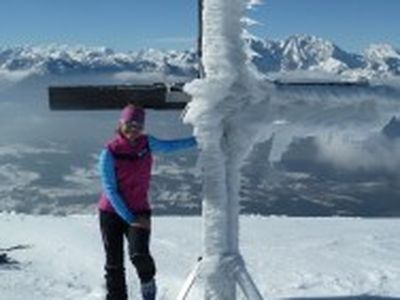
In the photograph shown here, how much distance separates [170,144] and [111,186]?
0.68m

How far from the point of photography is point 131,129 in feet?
24.6

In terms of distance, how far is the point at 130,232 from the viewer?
7.54 metres

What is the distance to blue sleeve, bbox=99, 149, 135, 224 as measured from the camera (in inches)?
293

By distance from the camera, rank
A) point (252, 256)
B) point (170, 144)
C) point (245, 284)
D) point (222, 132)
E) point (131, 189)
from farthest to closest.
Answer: point (252, 256), point (170, 144), point (131, 189), point (245, 284), point (222, 132)

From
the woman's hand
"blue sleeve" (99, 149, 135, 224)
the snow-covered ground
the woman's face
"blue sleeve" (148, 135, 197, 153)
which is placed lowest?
the snow-covered ground

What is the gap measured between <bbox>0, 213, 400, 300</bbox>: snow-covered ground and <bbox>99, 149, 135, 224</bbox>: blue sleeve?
1.13m

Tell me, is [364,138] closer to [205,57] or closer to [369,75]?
[369,75]

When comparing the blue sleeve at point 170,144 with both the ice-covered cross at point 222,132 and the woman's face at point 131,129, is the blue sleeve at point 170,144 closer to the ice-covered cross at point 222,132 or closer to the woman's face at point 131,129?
the woman's face at point 131,129

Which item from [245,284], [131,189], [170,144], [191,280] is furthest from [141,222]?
[245,284]

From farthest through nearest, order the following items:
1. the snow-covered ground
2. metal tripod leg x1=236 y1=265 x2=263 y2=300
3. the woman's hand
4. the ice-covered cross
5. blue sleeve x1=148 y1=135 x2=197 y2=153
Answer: the snow-covered ground → blue sleeve x1=148 y1=135 x2=197 y2=153 → the woman's hand → metal tripod leg x1=236 y1=265 x2=263 y2=300 → the ice-covered cross

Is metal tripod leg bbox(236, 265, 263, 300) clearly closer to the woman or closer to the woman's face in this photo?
the woman

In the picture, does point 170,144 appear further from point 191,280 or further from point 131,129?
point 191,280

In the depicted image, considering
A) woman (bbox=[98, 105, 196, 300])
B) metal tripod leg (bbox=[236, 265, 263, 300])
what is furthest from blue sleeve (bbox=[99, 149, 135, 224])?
metal tripod leg (bbox=[236, 265, 263, 300])

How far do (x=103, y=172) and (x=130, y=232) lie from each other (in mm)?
575
